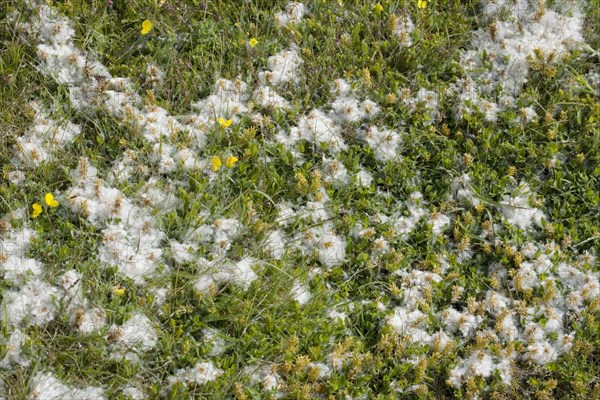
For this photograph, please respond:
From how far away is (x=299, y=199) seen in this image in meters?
5.46

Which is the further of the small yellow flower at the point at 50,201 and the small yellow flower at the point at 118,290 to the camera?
the small yellow flower at the point at 50,201

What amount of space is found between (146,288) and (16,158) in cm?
141

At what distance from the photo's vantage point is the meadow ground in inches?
186

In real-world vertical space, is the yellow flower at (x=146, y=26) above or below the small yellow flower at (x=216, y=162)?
above

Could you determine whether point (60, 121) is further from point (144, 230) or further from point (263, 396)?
point (263, 396)

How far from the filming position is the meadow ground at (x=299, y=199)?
4719 mm

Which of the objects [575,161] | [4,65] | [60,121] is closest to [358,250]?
[575,161]

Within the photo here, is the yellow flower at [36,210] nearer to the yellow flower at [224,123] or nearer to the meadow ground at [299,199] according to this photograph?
the meadow ground at [299,199]

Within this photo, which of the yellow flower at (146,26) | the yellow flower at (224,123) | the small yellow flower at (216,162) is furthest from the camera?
the yellow flower at (146,26)

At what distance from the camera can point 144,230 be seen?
16.8ft

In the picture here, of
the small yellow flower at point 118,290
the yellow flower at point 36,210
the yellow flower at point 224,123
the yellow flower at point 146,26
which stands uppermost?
the yellow flower at point 146,26

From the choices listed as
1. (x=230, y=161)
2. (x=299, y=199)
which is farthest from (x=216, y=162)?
(x=299, y=199)

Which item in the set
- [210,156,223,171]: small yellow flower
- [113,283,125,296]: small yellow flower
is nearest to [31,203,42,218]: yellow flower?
[113,283,125,296]: small yellow flower

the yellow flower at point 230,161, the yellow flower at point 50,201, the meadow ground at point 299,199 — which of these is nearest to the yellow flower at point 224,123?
the meadow ground at point 299,199
